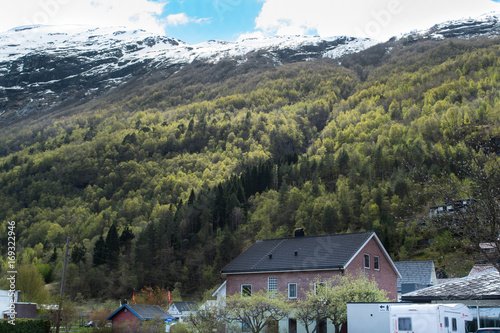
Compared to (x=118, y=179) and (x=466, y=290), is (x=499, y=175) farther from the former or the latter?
(x=118, y=179)

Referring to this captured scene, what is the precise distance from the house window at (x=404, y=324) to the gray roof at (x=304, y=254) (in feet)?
40.5

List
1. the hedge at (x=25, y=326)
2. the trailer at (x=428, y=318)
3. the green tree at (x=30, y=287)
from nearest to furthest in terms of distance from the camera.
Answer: the trailer at (x=428, y=318) → the hedge at (x=25, y=326) → the green tree at (x=30, y=287)

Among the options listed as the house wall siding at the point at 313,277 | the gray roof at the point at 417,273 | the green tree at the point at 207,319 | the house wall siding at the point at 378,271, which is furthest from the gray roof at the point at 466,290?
the gray roof at the point at 417,273

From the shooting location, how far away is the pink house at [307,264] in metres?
38.1

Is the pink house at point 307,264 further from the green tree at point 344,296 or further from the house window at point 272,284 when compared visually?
the green tree at point 344,296

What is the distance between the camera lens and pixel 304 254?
133ft

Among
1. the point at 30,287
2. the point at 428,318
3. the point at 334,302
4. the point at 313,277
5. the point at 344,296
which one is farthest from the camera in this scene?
the point at 30,287

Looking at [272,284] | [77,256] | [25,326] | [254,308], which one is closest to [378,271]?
[272,284]

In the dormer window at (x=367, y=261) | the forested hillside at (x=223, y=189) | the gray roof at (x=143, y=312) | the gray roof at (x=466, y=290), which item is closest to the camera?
the gray roof at (x=466, y=290)

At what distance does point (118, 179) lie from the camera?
170 metres

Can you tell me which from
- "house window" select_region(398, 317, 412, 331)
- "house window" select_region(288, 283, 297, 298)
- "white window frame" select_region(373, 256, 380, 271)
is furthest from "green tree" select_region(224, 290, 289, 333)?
"white window frame" select_region(373, 256, 380, 271)

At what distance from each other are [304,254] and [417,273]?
28327 mm

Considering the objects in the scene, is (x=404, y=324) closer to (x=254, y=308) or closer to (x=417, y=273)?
(x=254, y=308)

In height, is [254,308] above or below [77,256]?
below
